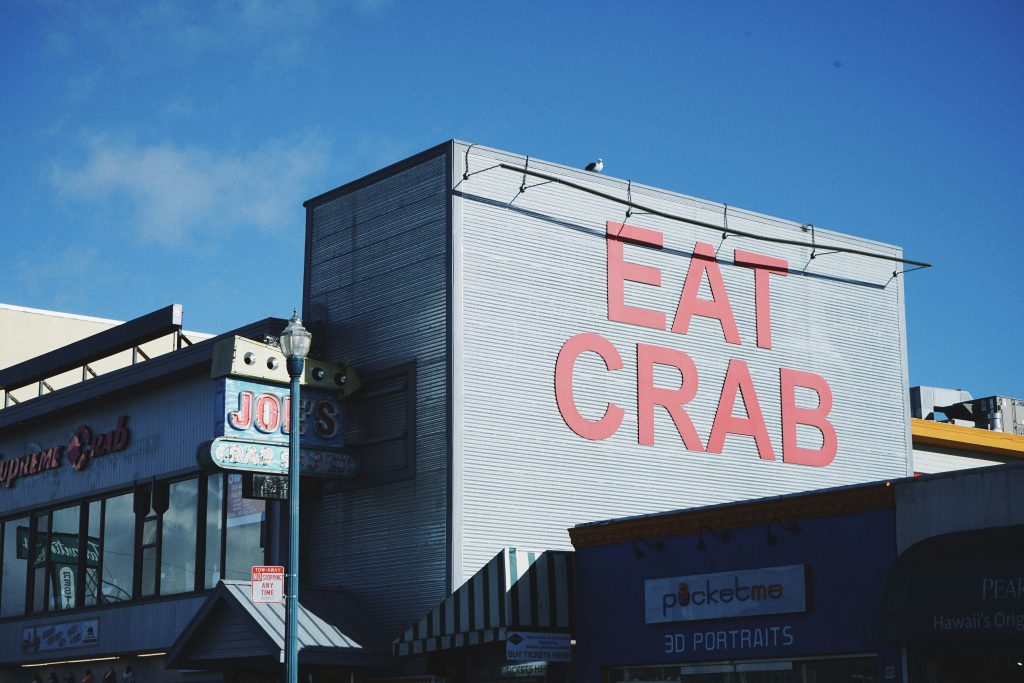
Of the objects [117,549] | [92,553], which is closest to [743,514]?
[117,549]

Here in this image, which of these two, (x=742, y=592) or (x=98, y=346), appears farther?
(x=98, y=346)

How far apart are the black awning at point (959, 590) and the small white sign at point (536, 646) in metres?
6.58

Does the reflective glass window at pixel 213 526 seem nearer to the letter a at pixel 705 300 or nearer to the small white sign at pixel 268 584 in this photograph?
the small white sign at pixel 268 584

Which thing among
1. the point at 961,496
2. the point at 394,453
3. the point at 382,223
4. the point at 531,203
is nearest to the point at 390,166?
the point at 382,223

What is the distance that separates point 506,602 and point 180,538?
421 inches

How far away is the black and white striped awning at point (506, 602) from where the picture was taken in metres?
23.3

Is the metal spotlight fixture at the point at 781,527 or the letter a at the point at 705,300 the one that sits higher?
the letter a at the point at 705,300

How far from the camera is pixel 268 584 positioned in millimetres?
21625

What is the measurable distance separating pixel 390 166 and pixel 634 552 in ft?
33.9

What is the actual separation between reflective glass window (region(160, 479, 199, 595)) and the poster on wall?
297cm

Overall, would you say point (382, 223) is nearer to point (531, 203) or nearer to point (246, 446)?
point (531, 203)

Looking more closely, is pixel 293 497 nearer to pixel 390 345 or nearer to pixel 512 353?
pixel 390 345

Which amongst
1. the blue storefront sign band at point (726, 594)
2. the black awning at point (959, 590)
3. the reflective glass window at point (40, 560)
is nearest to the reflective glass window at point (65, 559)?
the reflective glass window at point (40, 560)

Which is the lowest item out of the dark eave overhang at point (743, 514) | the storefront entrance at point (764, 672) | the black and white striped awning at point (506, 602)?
the storefront entrance at point (764, 672)
